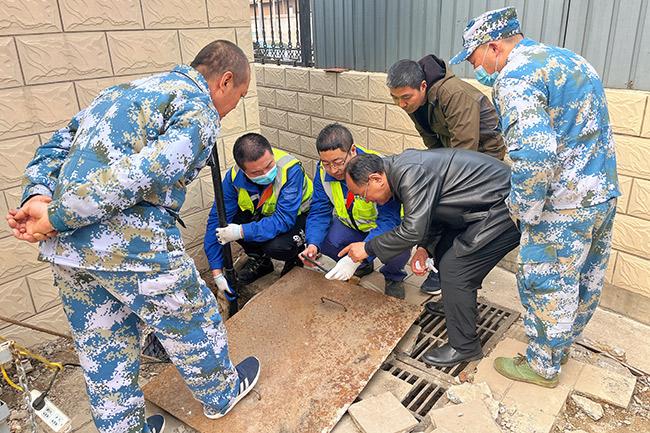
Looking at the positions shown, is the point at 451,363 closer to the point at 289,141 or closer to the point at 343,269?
the point at 343,269

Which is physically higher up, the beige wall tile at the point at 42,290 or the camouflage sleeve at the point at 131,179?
the camouflage sleeve at the point at 131,179

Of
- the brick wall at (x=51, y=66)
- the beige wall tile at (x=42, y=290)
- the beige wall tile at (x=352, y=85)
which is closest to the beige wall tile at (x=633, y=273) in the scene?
the beige wall tile at (x=352, y=85)

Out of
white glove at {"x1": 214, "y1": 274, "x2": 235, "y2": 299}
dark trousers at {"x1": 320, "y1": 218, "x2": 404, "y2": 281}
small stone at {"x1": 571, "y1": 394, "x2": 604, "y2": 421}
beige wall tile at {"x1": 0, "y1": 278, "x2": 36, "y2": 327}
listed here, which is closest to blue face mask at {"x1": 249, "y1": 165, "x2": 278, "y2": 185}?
dark trousers at {"x1": 320, "y1": 218, "x2": 404, "y2": 281}

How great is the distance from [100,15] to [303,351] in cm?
226

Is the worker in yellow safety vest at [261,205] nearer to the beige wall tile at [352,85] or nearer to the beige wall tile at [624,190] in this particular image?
the beige wall tile at [352,85]

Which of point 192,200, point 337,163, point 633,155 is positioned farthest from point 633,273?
point 192,200

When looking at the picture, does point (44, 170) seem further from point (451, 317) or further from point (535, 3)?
point (535, 3)

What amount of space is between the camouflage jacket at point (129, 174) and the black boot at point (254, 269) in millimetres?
1810

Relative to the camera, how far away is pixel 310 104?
15.7 ft

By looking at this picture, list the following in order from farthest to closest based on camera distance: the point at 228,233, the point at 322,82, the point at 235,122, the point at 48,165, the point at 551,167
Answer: the point at 322,82 < the point at 235,122 < the point at 228,233 < the point at 551,167 < the point at 48,165

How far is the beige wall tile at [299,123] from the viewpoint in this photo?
16.1 feet

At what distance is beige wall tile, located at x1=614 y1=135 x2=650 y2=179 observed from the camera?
105 inches

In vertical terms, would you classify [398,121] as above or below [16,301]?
above

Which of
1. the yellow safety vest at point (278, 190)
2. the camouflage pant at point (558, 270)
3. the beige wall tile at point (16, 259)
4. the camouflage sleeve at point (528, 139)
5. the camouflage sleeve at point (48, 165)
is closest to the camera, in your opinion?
the camouflage sleeve at point (48, 165)
